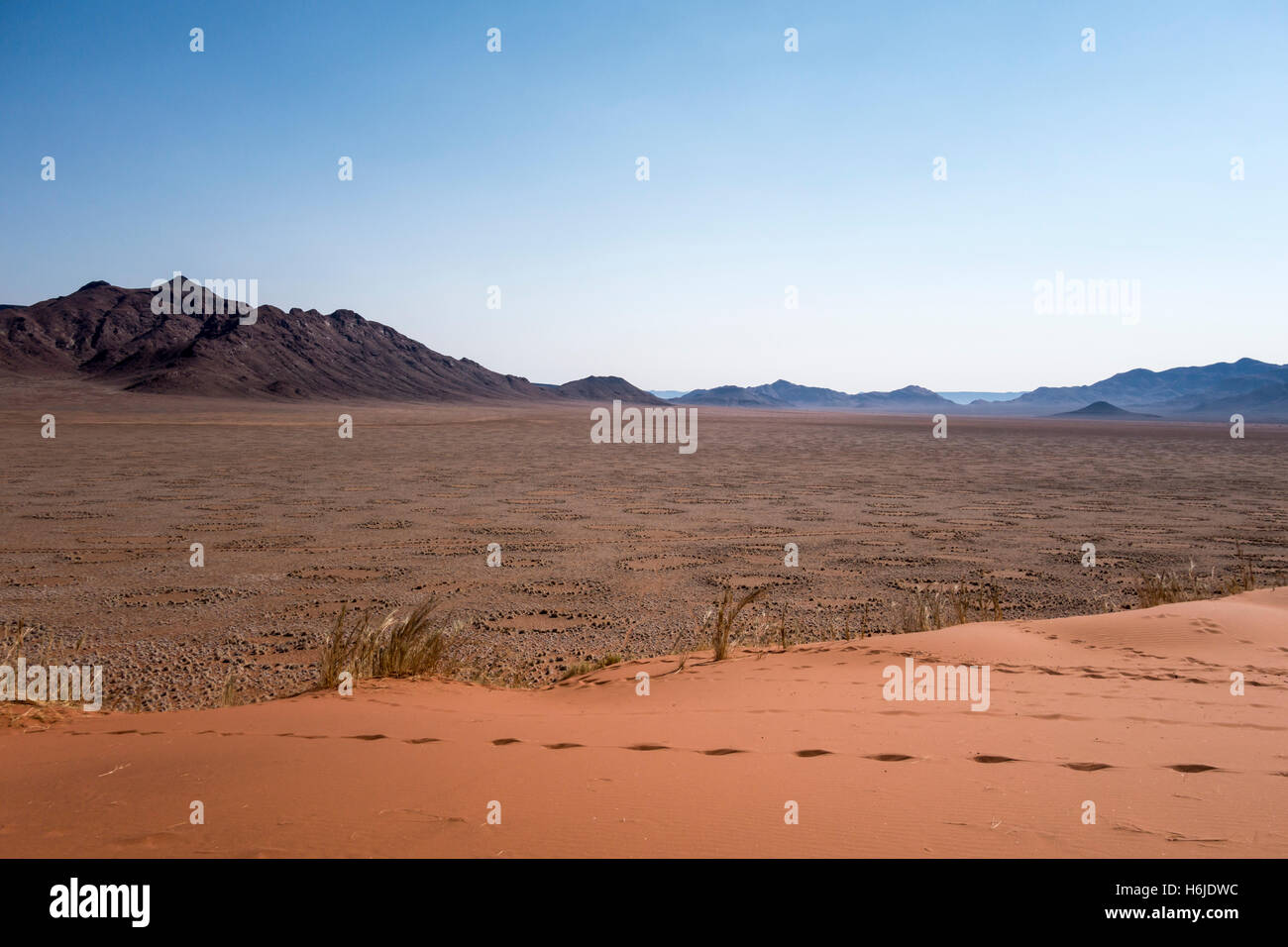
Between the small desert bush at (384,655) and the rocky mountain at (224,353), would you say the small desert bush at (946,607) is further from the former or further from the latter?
the rocky mountain at (224,353)

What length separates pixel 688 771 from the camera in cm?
338

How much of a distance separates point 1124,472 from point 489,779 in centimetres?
2381

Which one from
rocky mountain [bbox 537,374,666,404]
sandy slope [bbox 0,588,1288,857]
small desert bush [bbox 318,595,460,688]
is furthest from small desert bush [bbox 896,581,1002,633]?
rocky mountain [bbox 537,374,666,404]

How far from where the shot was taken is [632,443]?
1252 inches

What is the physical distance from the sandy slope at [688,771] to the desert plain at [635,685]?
2 centimetres

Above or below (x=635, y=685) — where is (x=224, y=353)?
above

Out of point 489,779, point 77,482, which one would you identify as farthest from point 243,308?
point 489,779

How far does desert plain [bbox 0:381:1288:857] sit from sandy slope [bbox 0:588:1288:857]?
18 mm

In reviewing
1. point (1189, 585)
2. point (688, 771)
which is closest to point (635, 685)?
point (688, 771)

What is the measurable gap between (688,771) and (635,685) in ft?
5.33

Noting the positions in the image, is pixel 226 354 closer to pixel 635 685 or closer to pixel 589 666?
pixel 589 666

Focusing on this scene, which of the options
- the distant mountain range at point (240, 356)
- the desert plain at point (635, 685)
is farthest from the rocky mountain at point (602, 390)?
the desert plain at point (635, 685)

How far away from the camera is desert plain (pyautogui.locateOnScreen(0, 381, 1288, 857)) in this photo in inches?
113
